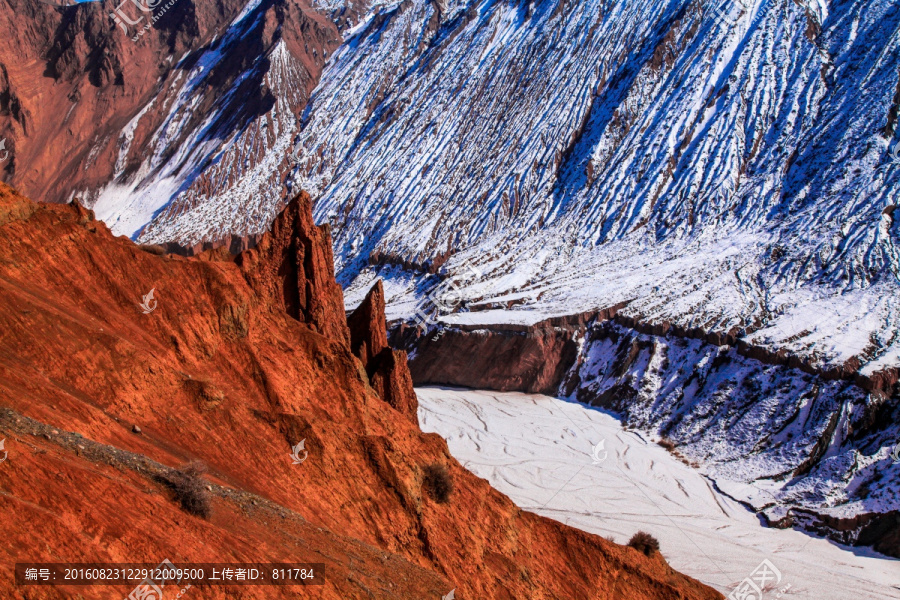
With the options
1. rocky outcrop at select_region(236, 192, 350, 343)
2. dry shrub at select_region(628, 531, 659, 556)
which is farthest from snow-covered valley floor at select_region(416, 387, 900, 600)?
rocky outcrop at select_region(236, 192, 350, 343)

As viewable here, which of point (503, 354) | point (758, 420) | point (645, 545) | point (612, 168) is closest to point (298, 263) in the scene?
point (645, 545)

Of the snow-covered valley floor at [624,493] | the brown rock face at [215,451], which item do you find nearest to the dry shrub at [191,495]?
the brown rock face at [215,451]

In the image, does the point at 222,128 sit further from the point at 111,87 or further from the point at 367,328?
the point at 367,328

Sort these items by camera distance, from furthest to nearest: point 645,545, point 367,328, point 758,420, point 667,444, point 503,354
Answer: point 503,354, point 667,444, point 758,420, point 367,328, point 645,545

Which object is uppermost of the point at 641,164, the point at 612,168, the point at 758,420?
the point at 641,164

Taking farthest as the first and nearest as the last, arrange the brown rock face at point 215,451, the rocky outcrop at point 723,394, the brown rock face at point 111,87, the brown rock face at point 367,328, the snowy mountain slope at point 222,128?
the brown rock face at point 111,87
the snowy mountain slope at point 222,128
the rocky outcrop at point 723,394
the brown rock face at point 367,328
the brown rock face at point 215,451

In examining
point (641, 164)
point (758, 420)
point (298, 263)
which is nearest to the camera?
point (298, 263)

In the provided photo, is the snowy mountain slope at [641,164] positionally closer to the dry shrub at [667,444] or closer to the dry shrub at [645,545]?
the dry shrub at [667,444]
